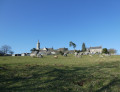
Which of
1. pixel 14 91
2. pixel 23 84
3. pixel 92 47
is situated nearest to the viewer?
pixel 14 91

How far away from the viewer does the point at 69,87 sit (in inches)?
315

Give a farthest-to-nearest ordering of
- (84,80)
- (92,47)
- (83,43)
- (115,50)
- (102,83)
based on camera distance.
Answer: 1. (92,47)
2. (83,43)
3. (115,50)
4. (84,80)
5. (102,83)

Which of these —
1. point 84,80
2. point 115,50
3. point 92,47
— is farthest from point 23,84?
point 92,47

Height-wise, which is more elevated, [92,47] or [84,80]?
[92,47]

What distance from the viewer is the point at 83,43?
148 metres

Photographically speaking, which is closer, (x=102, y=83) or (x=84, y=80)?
(x=102, y=83)

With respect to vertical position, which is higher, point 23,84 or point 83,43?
point 83,43

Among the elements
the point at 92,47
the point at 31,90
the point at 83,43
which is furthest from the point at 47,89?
the point at 92,47

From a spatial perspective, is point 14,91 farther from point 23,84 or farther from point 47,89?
point 47,89

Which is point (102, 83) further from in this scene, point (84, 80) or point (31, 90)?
point (31, 90)

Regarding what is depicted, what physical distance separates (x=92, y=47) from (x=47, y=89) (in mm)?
171444

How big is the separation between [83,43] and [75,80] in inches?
5556

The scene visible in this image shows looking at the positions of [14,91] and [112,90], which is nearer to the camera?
[14,91]

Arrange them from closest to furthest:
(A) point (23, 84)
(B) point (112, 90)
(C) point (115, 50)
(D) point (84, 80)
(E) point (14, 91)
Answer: (E) point (14, 91) < (B) point (112, 90) < (A) point (23, 84) < (D) point (84, 80) < (C) point (115, 50)
